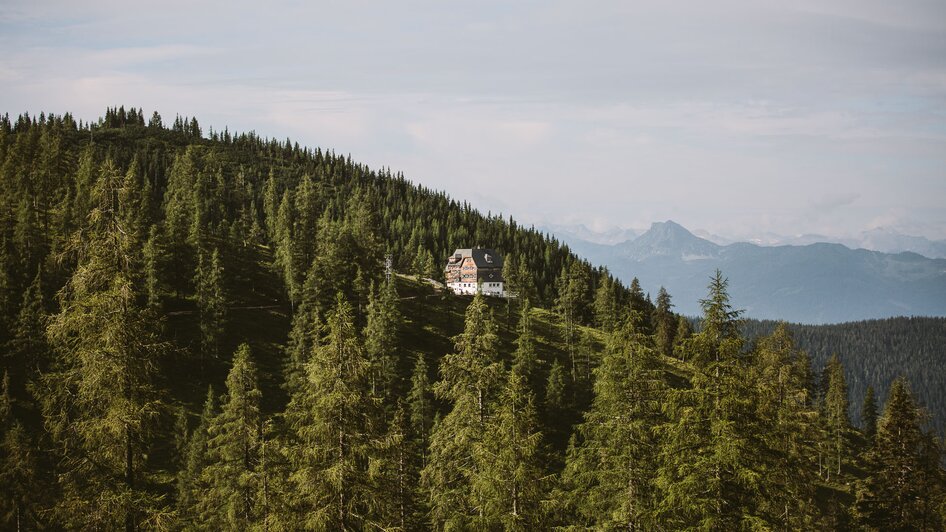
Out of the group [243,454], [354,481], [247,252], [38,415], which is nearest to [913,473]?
[354,481]

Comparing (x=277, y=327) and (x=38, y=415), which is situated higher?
(x=277, y=327)

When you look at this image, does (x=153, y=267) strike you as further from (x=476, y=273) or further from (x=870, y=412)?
(x=870, y=412)

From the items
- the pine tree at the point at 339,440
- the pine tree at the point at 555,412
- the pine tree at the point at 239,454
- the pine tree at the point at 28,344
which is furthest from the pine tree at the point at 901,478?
the pine tree at the point at 28,344

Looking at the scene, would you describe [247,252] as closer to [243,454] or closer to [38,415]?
[38,415]

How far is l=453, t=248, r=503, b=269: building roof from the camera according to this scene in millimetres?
153000

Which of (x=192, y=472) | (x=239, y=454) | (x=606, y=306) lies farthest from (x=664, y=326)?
(x=239, y=454)

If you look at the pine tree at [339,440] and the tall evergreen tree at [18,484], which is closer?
the pine tree at [339,440]

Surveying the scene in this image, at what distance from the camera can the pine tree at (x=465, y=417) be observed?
23791 millimetres

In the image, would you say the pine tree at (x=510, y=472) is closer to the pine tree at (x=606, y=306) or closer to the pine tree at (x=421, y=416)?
the pine tree at (x=421, y=416)

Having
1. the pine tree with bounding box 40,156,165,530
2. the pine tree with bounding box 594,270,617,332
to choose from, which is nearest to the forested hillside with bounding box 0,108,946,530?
the pine tree with bounding box 40,156,165,530

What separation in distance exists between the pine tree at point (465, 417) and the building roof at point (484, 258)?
125 metres

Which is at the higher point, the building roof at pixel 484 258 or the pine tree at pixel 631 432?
the building roof at pixel 484 258

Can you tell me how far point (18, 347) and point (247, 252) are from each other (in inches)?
2363

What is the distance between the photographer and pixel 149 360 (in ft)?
55.4
